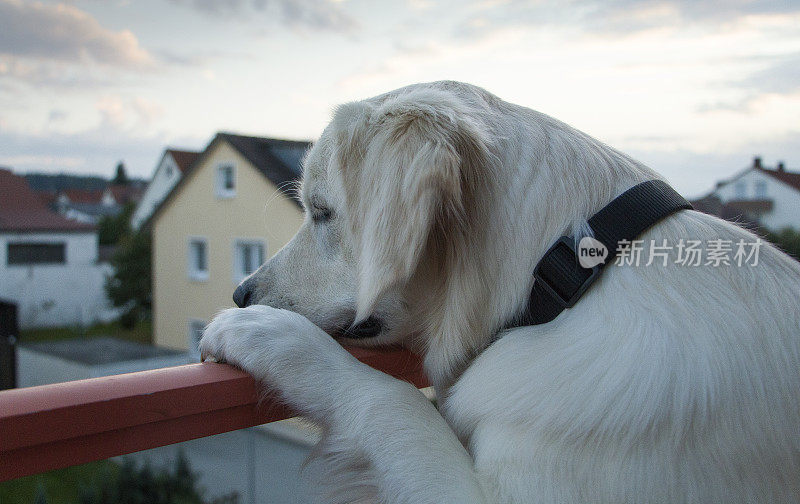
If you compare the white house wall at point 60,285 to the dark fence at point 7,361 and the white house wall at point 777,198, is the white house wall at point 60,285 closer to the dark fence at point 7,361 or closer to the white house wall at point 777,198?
the dark fence at point 7,361

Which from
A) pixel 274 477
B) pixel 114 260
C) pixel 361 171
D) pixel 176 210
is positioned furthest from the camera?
pixel 114 260

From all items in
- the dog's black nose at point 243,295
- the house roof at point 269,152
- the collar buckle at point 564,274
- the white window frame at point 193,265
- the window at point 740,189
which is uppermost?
the house roof at point 269,152

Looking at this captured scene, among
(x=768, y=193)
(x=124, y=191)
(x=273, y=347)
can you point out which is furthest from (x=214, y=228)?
(x=124, y=191)

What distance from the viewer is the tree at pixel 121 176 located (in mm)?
83812

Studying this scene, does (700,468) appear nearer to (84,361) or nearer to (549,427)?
(549,427)

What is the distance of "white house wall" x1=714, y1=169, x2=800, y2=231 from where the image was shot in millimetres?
38500

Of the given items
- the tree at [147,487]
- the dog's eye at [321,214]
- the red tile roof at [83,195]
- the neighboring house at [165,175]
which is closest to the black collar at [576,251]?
the dog's eye at [321,214]

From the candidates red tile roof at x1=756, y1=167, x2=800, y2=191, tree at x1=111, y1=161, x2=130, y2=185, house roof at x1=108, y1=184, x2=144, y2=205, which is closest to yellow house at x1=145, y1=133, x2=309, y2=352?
red tile roof at x1=756, y1=167, x2=800, y2=191

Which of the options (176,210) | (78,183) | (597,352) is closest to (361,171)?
(597,352)

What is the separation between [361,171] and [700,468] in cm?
104

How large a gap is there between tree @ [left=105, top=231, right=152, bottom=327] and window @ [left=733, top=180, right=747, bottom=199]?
37.1 metres

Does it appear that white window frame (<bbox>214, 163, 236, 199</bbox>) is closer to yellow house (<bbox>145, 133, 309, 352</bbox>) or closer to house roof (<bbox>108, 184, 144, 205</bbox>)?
yellow house (<bbox>145, 133, 309, 352</bbox>)

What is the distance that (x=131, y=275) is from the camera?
113 feet

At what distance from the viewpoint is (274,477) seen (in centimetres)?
300
